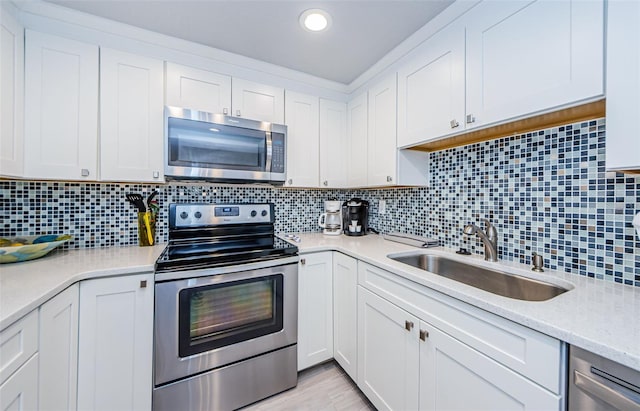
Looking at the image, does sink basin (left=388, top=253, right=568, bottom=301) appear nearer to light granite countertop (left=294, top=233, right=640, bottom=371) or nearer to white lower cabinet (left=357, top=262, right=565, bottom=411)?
light granite countertop (left=294, top=233, right=640, bottom=371)

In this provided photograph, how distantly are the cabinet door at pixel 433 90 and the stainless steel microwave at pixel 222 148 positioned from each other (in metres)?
0.93

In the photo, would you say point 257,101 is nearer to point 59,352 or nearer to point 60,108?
point 60,108

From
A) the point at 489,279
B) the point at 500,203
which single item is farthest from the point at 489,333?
the point at 500,203

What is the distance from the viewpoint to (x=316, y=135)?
7.40 ft

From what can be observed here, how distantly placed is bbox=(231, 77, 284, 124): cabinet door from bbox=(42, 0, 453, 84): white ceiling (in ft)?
0.71

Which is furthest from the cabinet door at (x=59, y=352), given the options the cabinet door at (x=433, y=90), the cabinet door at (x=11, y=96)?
the cabinet door at (x=433, y=90)

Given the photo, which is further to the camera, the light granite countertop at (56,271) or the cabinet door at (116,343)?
the cabinet door at (116,343)

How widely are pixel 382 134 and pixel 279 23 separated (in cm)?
103

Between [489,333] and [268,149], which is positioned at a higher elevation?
[268,149]

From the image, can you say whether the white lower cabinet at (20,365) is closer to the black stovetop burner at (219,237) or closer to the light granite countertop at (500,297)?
the light granite countertop at (500,297)

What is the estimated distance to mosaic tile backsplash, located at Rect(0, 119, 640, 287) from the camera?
1083mm

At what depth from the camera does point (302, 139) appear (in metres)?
2.18

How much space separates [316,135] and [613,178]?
72.1 inches

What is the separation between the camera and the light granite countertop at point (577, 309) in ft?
2.07
